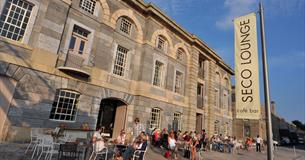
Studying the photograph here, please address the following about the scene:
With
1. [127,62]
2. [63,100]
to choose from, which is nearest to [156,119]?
[127,62]

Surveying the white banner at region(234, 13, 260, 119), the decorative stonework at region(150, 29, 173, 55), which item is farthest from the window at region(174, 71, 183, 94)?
the white banner at region(234, 13, 260, 119)

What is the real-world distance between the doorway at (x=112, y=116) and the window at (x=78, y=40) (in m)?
3.62

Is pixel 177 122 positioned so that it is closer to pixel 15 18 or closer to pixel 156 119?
pixel 156 119

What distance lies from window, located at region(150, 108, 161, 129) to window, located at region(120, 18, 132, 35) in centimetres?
600

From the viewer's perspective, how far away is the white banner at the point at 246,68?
5.13m

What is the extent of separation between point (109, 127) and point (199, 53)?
12.5 metres

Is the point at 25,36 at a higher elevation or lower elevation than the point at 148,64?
lower

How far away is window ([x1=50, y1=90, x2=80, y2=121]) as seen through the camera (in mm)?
10273

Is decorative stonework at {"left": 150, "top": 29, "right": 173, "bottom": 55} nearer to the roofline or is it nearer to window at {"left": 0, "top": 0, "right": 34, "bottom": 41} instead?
the roofline

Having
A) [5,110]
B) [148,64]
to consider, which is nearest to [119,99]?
[148,64]

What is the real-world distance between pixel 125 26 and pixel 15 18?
6.72 m

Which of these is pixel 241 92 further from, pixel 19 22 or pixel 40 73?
pixel 19 22

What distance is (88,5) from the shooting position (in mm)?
12297

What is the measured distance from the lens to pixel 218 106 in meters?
24.0
